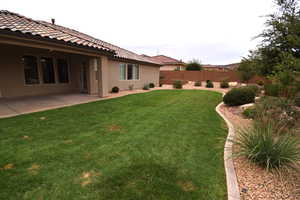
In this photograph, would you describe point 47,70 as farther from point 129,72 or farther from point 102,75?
point 129,72

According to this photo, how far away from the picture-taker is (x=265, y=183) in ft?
7.47

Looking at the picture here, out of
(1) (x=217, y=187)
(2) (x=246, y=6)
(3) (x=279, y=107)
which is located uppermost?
(2) (x=246, y=6)

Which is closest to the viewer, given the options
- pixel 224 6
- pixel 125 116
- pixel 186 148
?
pixel 186 148

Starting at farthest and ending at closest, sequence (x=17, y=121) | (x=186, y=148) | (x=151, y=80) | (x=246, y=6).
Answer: (x=151, y=80), (x=246, y=6), (x=17, y=121), (x=186, y=148)

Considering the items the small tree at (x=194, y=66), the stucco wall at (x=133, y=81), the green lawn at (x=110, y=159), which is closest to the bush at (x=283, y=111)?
the green lawn at (x=110, y=159)

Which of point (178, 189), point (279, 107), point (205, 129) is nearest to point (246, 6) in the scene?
point (279, 107)

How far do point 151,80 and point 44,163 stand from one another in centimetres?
1503

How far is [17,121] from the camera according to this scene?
4605 millimetres

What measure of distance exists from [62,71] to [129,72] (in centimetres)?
543

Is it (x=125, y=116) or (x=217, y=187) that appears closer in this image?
(x=217, y=187)

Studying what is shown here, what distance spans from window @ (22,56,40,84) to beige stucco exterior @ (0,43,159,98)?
0.21 metres

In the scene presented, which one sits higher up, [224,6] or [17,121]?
[224,6]

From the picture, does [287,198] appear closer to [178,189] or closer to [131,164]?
[178,189]

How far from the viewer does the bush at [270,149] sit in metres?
2.48
